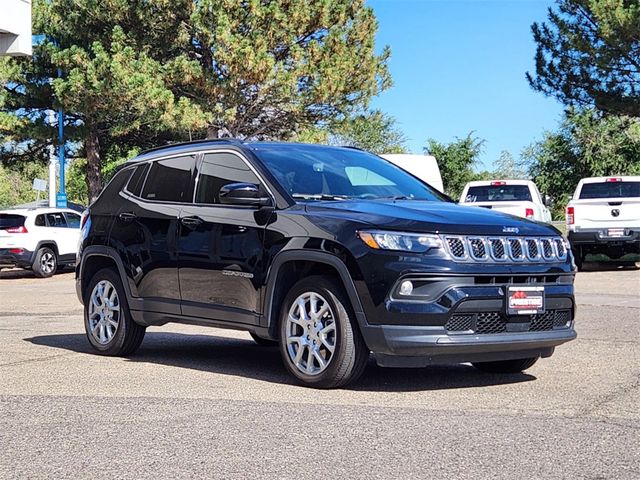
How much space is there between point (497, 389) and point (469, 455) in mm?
2211

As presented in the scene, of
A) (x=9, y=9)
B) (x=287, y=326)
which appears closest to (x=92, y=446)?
(x=287, y=326)

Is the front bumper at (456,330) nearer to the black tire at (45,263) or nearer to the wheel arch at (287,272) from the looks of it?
the wheel arch at (287,272)

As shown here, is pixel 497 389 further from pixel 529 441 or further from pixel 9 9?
pixel 9 9

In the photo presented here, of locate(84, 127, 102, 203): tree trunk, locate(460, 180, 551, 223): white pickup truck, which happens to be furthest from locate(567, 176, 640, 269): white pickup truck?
locate(84, 127, 102, 203): tree trunk

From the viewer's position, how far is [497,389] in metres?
7.31

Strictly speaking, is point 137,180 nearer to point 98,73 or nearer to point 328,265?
point 328,265

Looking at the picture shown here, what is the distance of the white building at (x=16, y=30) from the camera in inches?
1022

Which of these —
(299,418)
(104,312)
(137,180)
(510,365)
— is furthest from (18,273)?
(299,418)

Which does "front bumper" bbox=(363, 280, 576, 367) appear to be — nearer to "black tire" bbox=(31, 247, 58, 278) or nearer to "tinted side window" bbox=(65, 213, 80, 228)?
"black tire" bbox=(31, 247, 58, 278)

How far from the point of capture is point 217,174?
8469 mm

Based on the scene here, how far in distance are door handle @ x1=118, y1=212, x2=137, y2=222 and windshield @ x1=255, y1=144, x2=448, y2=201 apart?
1.41 meters

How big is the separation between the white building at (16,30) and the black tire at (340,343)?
21.0 meters

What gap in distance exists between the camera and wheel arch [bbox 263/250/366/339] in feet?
23.4

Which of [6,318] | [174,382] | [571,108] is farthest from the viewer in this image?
[571,108]
